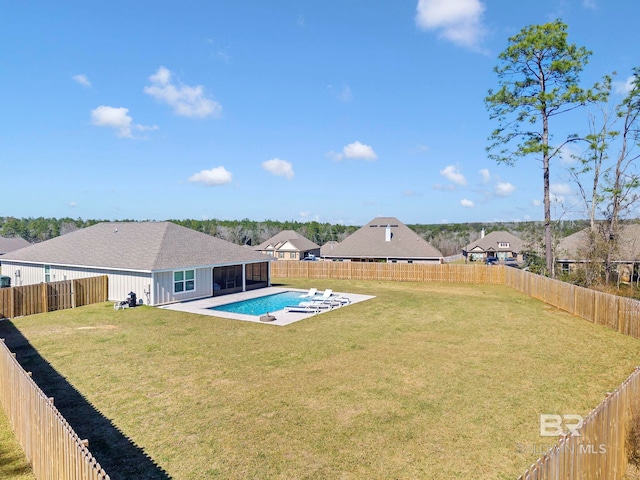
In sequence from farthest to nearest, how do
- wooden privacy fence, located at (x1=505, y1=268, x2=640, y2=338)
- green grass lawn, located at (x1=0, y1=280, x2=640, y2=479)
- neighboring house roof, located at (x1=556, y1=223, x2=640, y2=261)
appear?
neighboring house roof, located at (x1=556, y1=223, x2=640, y2=261), wooden privacy fence, located at (x1=505, y1=268, x2=640, y2=338), green grass lawn, located at (x1=0, y1=280, x2=640, y2=479)

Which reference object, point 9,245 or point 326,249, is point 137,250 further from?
point 9,245

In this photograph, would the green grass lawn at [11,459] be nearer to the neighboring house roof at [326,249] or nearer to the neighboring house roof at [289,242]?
the neighboring house roof at [326,249]

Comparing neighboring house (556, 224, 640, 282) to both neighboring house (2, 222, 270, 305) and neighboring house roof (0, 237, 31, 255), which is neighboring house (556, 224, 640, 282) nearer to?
neighboring house (2, 222, 270, 305)

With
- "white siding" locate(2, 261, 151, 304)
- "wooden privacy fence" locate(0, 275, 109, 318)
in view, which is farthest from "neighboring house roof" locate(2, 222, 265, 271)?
"wooden privacy fence" locate(0, 275, 109, 318)

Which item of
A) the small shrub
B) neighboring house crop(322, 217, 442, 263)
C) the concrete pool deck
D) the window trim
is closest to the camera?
the small shrub

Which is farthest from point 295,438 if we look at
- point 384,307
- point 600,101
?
point 600,101

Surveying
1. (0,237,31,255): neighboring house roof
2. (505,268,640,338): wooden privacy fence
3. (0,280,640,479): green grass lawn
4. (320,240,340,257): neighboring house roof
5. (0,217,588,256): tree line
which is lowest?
(0,280,640,479): green grass lawn

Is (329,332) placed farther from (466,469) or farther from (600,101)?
(600,101)

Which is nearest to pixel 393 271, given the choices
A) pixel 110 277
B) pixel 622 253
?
pixel 622 253

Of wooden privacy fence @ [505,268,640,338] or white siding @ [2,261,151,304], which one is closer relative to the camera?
wooden privacy fence @ [505,268,640,338]
